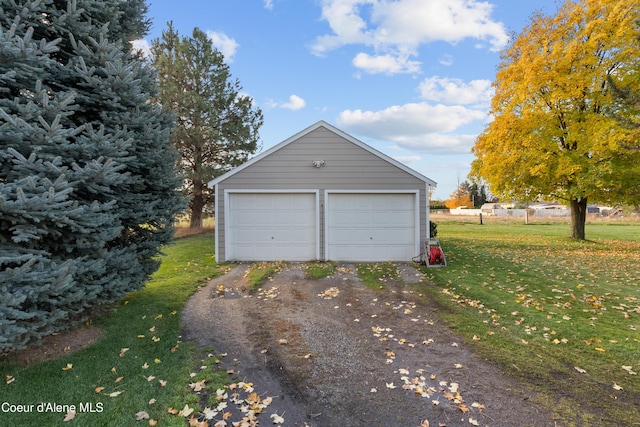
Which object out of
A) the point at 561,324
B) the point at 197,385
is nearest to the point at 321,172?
the point at 561,324

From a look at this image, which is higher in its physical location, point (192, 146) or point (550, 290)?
point (192, 146)

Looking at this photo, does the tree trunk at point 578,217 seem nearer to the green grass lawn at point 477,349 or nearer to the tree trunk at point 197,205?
the green grass lawn at point 477,349

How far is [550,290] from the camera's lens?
6.28m

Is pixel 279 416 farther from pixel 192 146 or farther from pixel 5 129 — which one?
pixel 192 146

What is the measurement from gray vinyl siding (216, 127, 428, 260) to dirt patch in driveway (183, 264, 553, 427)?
3602 mm

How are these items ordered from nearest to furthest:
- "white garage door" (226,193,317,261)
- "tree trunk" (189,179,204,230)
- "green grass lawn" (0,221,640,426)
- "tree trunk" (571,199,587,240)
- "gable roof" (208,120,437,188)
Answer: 1. "green grass lawn" (0,221,640,426)
2. "gable roof" (208,120,437,188)
3. "white garage door" (226,193,317,261)
4. "tree trunk" (571,199,587,240)
5. "tree trunk" (189,179,204,230)

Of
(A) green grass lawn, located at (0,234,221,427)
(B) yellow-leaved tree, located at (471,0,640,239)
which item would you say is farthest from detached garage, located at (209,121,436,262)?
(B) yellow-leaved tree, located at (471,0,640,239)

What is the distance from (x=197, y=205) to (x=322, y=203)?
10.8 meters

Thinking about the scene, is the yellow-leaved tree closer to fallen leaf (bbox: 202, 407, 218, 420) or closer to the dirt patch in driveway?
the dirt patch in driveway

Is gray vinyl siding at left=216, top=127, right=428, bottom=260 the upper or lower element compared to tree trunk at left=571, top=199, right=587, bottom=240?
upper

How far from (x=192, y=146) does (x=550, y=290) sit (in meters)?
16.1

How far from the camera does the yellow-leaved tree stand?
10.5 metres

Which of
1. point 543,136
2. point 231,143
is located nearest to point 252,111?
point 231,143

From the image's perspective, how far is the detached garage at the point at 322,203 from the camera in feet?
29.4
